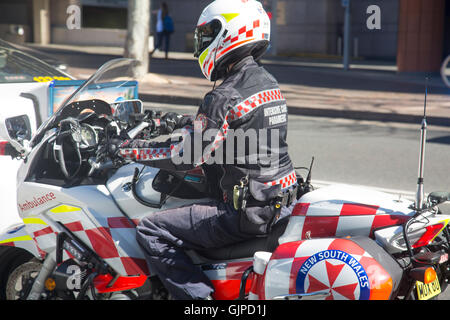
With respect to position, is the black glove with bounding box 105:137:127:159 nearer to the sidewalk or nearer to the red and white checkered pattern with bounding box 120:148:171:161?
the red and white checkered pattern with bounding box 120:148:171:161

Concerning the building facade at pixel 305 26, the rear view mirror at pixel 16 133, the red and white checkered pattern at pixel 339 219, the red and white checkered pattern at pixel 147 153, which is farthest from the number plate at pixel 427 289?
the building facade at pixel 305 26

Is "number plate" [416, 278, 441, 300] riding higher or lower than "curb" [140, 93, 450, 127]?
higher

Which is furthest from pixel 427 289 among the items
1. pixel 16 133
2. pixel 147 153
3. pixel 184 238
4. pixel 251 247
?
pixel 16 133

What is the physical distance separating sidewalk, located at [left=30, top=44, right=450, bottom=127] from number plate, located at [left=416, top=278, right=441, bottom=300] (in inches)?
A: 366

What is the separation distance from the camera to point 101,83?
3.50 metres

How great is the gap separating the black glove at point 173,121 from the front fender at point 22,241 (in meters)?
0.90

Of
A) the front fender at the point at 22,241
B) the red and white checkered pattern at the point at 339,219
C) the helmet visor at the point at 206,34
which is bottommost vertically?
the front fender at the point at 22,241

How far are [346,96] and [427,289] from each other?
1178 cm

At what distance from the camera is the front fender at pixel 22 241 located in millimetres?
3363

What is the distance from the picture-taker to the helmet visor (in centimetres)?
296

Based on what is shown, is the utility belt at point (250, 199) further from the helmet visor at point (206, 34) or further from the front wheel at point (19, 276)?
the front wheel at point (19, 276)

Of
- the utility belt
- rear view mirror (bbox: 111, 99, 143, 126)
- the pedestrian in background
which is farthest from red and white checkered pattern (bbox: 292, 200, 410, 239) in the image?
the pedestrian in background

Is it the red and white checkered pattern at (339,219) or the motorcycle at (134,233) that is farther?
→ the red and white checkered pattern at (339,219)

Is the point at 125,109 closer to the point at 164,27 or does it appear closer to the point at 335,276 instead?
the point at 335,276
